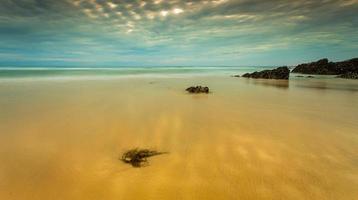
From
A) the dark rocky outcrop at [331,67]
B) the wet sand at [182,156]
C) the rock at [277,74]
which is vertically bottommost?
the wet sand at [182,156]

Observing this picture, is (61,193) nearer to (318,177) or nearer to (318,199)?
(318,199)

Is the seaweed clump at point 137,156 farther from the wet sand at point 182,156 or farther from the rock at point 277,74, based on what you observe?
the rock at point 277,74

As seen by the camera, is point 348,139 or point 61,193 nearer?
point 61,193

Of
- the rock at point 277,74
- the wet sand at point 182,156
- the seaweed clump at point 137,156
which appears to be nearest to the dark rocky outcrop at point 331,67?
the rock at point 277,74

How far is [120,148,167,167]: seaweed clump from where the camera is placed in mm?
3728

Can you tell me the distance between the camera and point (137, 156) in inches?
153

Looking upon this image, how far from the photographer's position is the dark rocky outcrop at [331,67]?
30.3 metres

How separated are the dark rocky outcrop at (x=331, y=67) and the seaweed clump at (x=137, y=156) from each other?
31.9 m

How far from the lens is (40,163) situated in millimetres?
3705

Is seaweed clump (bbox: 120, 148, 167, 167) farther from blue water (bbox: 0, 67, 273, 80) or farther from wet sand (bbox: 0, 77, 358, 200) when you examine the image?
blue water (bbox: 0, 67, 273, 80)

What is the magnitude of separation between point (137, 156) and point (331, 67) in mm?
35583

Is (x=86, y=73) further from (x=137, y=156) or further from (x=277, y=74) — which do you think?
(x=137, y=156)

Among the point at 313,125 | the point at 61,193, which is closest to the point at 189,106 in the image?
the point at 313,125

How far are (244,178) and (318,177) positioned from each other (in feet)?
3.07
